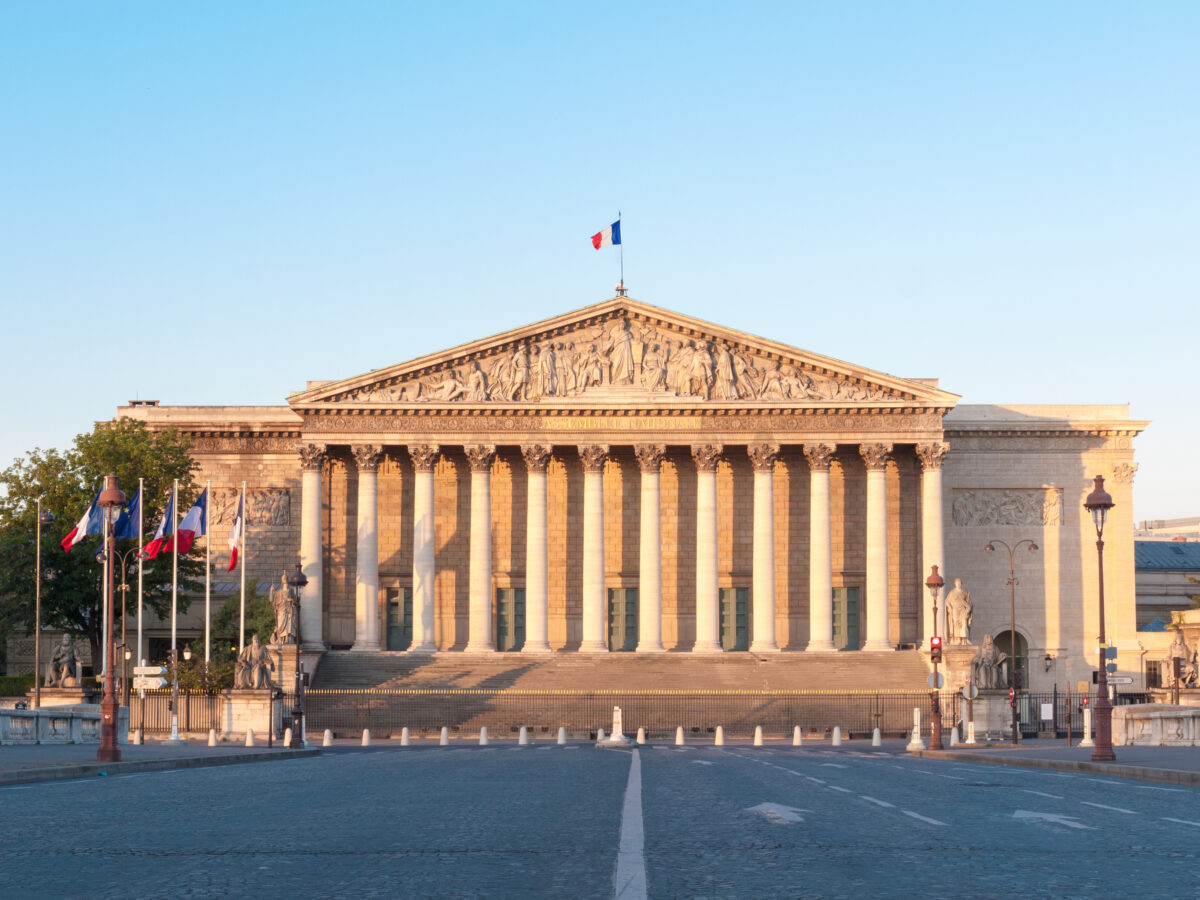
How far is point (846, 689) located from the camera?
211ft

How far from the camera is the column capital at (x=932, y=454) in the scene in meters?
70.7

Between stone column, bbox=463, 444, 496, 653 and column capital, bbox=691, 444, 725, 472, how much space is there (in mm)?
9162

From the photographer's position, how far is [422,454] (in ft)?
233

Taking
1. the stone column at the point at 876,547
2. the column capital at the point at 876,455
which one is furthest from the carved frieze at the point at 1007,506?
the column capital at the point at 876,455

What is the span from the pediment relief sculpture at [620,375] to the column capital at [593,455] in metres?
2.54

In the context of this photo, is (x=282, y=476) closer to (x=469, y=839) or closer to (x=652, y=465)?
(x=652, y=465)

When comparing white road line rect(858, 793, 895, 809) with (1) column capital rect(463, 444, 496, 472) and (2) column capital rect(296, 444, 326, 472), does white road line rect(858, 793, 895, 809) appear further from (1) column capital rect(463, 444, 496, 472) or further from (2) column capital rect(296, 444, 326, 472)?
(2) column capital rect(296, 444, 326, 472)

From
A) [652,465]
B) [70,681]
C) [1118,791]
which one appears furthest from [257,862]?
[652,465]

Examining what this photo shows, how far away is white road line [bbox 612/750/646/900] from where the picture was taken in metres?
10.6

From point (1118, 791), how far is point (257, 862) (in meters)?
14.4

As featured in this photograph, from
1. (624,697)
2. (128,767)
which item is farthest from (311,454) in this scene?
(128,767)

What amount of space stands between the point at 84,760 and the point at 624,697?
110 ft

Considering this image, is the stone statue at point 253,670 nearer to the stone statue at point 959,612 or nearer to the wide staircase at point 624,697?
the wide staircase at point 624,697

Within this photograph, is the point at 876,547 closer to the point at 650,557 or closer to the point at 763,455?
the point at 763,455
